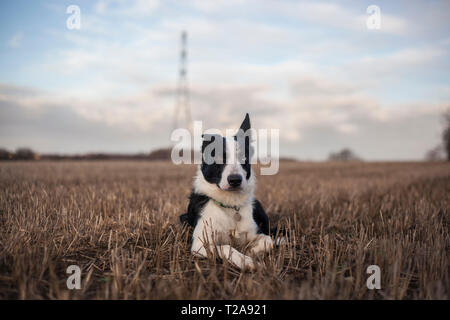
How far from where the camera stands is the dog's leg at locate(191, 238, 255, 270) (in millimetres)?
2842

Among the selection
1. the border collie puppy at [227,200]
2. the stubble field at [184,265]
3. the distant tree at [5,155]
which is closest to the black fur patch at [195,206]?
the border collie puppy at [227,200]

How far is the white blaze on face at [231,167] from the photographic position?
3445 mm

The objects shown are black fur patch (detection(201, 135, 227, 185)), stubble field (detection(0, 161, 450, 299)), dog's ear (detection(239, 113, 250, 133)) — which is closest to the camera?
stubble field (detection(0, 161, 450, 299))

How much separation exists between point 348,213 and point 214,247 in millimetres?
3430

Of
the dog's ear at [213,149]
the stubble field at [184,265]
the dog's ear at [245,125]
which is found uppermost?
the dog's ear at [245,125]

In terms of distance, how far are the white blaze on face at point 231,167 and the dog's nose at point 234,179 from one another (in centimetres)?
3

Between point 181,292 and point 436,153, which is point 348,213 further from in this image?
point 436,153

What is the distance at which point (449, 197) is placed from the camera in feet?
24.2

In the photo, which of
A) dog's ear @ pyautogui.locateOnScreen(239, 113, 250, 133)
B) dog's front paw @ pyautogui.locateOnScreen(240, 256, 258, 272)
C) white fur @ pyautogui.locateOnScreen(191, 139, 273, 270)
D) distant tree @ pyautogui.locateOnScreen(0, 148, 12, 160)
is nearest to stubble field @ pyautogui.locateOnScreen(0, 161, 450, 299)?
dog's front paw @ pyautogui.locateOnScreen(240, 256, 258, 272)

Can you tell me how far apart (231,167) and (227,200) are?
546 mm

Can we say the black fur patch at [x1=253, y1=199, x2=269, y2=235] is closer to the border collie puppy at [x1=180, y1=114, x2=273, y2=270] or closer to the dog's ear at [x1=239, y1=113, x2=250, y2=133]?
the border collie puppy at [x1=180, y1=114, x2=273, y2=270]

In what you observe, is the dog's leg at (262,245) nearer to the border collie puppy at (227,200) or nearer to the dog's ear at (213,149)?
the border collie puppy at (227,200)

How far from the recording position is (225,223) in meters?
3.63
